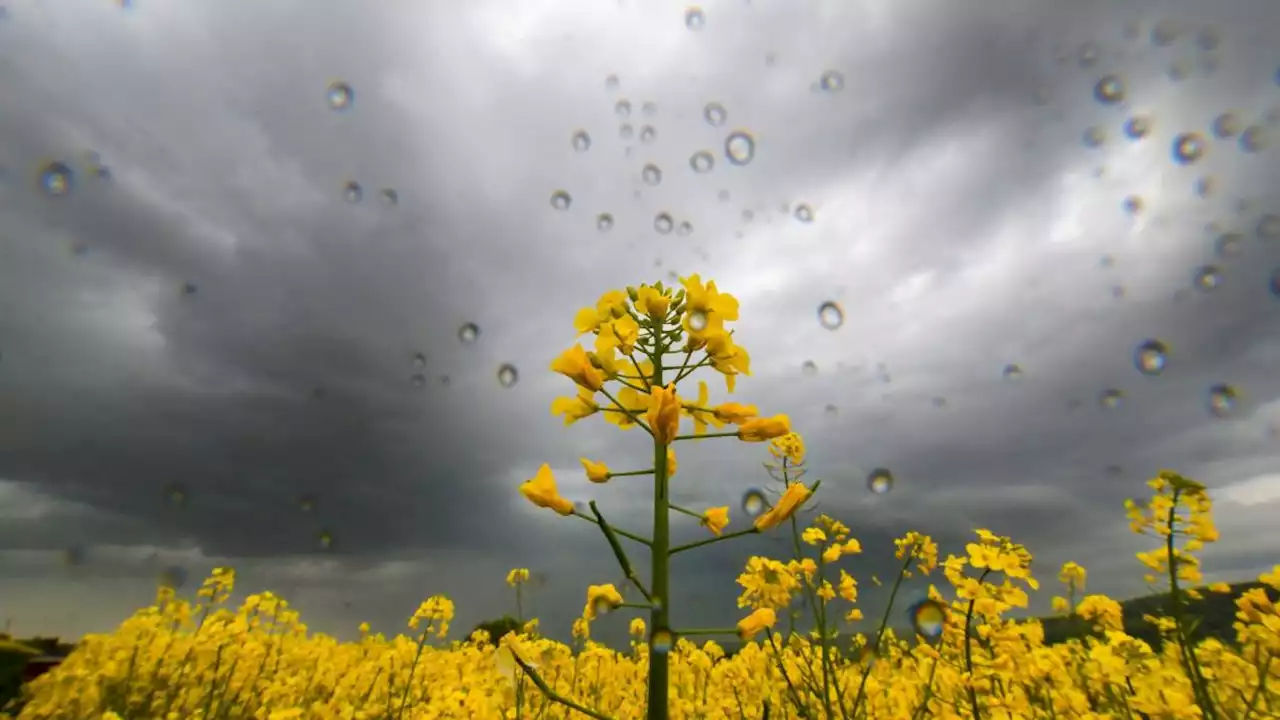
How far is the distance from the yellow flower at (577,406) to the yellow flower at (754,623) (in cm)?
106

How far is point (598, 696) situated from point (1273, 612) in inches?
246

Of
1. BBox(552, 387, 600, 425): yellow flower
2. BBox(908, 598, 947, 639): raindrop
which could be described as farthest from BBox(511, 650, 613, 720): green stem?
BBox(908, 598, 947, 639): raindrop

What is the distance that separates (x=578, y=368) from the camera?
238 cm

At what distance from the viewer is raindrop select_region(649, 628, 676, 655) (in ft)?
6.15

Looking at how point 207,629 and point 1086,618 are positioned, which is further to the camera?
point 207,629

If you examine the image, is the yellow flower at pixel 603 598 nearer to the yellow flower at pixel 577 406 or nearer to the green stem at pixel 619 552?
the green stem at pixel 619 552

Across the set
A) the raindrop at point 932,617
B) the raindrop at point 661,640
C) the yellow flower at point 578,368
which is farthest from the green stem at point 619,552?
the raindrop at point 932,617

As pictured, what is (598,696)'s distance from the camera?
A: 6.95m

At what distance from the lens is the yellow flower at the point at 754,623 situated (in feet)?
6.71

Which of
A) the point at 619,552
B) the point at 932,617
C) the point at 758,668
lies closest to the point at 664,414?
the point at 619,552

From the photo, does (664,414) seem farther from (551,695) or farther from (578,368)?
(551,695)

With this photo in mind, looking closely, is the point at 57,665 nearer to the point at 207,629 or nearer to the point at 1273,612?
the point at 207,629

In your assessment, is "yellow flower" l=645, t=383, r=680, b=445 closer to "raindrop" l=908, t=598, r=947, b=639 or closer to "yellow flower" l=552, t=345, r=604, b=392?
"yellow flower" l=552, t=345, r=604, b=392

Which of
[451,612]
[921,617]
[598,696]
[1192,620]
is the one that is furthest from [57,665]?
[1192,620]
